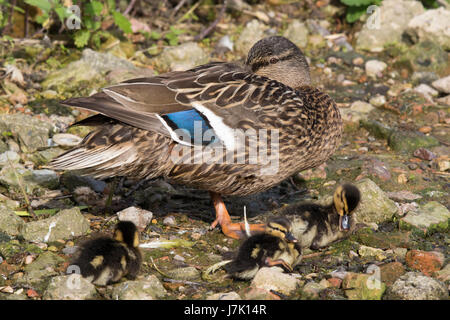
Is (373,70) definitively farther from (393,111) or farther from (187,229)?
(187,229)

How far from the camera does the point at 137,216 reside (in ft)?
13.2

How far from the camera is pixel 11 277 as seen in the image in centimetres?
339

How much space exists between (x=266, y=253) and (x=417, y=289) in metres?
0.81

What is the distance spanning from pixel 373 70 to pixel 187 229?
338 centimetres

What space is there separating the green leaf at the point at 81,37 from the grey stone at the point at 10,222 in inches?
96.5

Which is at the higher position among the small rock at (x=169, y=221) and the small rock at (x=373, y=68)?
the small rock at (x=373, y=68)

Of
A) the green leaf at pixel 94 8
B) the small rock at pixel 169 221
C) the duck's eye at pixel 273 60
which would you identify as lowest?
the small rock at pixel 169 221

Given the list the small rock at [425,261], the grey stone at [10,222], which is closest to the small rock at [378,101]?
the small rock at [425,261]

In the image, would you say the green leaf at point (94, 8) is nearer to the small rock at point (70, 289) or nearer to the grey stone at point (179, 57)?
the grey stone at point (179, 57)

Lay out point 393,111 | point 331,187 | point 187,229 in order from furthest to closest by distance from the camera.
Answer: point 393,111, point 331,187, point 187,229

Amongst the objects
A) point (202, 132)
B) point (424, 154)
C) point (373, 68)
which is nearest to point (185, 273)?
point (202, 132)

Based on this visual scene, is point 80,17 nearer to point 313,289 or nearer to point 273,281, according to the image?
point 273,281

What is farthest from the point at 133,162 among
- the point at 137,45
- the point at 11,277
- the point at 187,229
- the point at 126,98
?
the point at 137,45

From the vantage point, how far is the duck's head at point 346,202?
386cm
